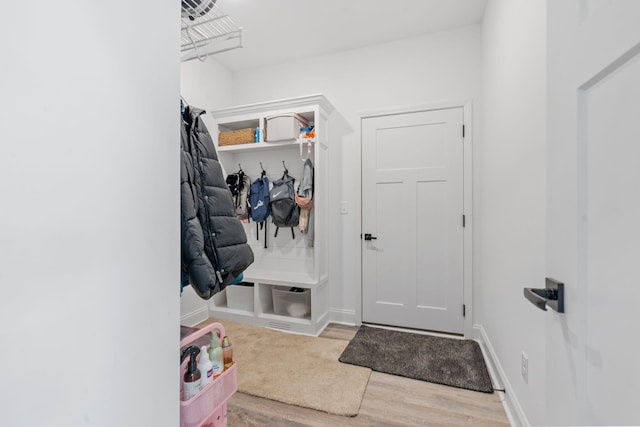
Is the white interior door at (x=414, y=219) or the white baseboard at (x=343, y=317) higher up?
the white interior door at (x=414, y=219)

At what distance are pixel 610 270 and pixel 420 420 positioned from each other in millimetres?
1496

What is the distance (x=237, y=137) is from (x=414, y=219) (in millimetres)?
1971

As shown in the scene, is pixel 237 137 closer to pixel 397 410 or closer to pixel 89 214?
pixel 89 214

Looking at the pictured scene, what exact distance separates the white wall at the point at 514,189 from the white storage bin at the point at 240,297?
2.19 m

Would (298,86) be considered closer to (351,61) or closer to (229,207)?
(351,61)

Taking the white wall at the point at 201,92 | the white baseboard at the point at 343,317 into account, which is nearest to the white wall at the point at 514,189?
the white baseboard at the point at 343,317

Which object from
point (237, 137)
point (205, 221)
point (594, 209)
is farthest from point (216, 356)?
point (237, 137)

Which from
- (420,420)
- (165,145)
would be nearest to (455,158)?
(420,420)

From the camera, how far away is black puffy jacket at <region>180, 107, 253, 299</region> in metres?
1.00

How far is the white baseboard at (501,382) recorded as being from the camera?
148 centimetres

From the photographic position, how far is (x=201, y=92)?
3014mm

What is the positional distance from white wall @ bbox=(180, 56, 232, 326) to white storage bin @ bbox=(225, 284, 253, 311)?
29 centimetres

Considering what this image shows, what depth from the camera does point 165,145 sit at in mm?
812

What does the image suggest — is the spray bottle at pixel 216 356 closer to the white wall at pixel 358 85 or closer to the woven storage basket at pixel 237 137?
the white wall at pixel 358 85
